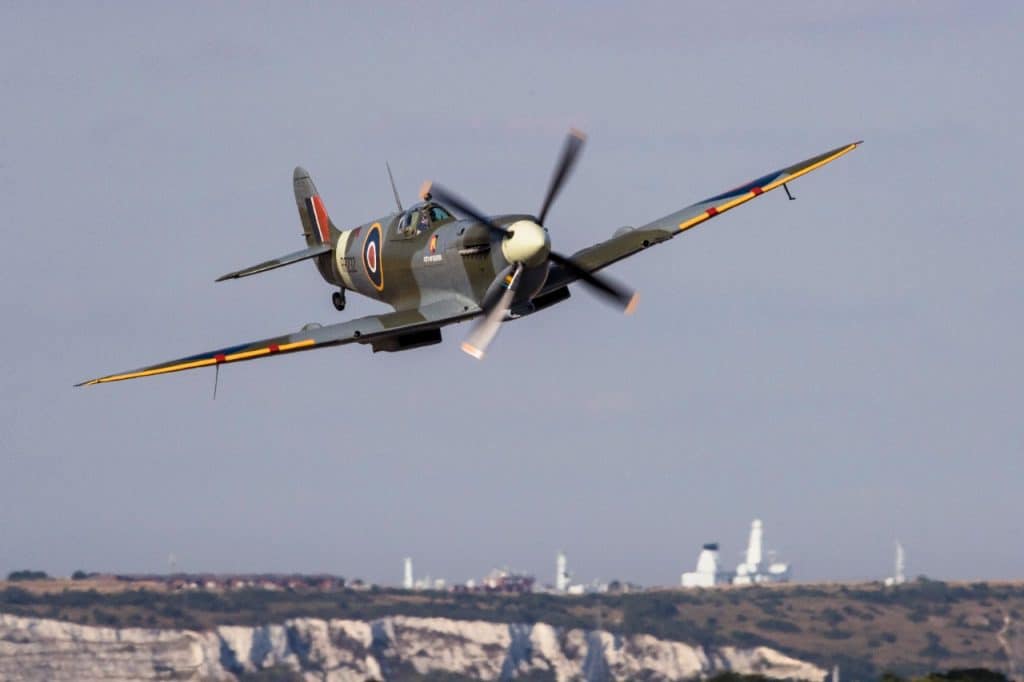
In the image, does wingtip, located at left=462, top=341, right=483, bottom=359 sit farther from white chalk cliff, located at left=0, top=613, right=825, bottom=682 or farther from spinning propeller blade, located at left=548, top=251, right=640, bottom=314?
white chalk cliff, located at left=0, top=613, right=825, bottom=682

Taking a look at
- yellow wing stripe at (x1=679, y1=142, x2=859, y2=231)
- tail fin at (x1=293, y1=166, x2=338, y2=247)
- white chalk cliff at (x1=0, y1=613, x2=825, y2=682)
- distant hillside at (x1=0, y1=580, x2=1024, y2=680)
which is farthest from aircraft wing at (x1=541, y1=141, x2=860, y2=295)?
distant hillside at (x1=0, y1=580, x2=1024, y2=680)

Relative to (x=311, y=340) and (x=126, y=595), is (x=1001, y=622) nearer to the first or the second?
(x=126, y=595)

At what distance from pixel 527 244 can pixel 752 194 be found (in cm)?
1231

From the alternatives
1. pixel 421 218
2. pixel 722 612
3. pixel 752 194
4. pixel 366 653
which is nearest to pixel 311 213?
pixel 421 218

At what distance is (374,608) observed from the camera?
137 metres

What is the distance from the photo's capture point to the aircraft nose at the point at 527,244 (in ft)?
142

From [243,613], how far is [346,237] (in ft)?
A: 247

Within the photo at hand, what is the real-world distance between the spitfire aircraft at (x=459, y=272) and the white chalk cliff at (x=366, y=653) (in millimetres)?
65884

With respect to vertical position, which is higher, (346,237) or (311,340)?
(346,237)

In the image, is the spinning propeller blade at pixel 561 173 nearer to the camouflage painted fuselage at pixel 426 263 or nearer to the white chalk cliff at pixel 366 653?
the camouflage painted fuselage at pixel 426 263

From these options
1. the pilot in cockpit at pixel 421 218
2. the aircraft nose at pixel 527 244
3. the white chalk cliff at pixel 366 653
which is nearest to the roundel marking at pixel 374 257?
the pilot in cockpit at pixel 421 218

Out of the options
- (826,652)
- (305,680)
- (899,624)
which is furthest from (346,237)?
(899,624)

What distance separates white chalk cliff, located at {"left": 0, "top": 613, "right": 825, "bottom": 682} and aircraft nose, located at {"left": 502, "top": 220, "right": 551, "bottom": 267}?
2806 inches

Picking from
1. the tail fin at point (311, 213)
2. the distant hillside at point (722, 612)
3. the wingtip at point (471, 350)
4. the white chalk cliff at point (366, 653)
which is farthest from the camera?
the distant hillside at point (722, 612)
